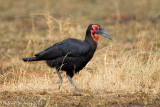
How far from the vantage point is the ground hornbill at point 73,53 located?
6.82 meters

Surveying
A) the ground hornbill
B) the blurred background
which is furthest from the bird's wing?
the blurred background

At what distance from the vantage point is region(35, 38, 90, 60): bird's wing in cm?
680

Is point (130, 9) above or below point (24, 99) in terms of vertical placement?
above

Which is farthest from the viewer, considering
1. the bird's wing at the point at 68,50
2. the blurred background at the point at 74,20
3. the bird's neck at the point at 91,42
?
the blurred background at the point at 74,20

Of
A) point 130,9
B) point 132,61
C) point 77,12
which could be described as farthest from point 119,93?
point 130,9

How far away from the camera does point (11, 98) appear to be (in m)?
6.14

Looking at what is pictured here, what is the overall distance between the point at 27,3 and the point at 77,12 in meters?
5.05

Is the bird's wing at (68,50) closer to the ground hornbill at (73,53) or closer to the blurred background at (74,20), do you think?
the ground hornbill at (73,53)

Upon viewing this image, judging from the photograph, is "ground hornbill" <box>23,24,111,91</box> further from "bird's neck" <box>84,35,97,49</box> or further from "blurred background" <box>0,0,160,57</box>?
"blurred background" <box>0,0,160,57</box>

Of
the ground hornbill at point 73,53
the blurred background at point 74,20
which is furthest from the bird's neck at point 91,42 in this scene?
the blurred background at point 74,20

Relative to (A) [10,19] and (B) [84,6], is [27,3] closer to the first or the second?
(B) [84,6]

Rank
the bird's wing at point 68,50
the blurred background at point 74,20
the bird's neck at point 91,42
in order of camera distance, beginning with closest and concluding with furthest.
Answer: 1. the bird's wing at point 68,50
2. the bird's neck at point 91,42
3. the blurred background at point 74,20

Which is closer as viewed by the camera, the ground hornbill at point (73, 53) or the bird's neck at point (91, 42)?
the ground hornbill at point (73, 53)

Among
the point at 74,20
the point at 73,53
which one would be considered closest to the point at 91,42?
the point at 73,53
